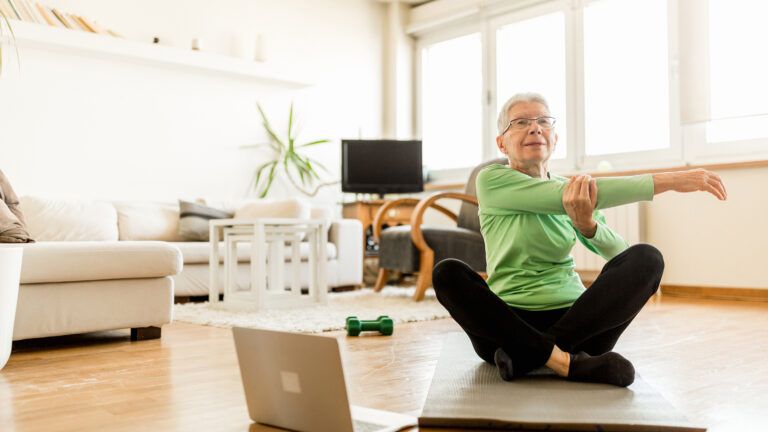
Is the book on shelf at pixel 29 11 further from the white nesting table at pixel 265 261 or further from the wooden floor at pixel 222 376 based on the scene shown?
→ the wooden floor at pixel 222 376

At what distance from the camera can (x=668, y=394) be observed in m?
1.65

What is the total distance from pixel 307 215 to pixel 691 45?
107 inches

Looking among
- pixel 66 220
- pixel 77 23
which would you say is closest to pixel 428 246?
pixel 66 220

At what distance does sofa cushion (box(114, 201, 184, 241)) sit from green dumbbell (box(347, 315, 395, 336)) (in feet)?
7.26

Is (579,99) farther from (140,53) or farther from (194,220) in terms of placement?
(140,53)

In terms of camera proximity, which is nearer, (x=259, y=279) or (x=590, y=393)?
(x=590, y=393)

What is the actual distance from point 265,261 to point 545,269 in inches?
79.6

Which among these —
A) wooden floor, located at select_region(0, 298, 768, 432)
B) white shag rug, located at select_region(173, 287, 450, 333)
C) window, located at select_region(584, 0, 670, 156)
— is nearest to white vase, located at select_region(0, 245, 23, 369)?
wooden floor, located at select_region(0, 298, 768, 432)

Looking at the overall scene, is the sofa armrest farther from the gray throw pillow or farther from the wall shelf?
the wall shelf

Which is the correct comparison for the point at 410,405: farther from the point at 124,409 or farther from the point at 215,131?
the point at 215,131

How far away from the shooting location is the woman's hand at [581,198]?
157 centimetres

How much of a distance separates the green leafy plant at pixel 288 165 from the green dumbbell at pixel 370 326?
3030 millimetres

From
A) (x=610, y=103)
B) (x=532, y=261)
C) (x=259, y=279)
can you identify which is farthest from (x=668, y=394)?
(x=610, y=103)

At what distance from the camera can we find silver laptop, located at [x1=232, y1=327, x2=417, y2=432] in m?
1.21
